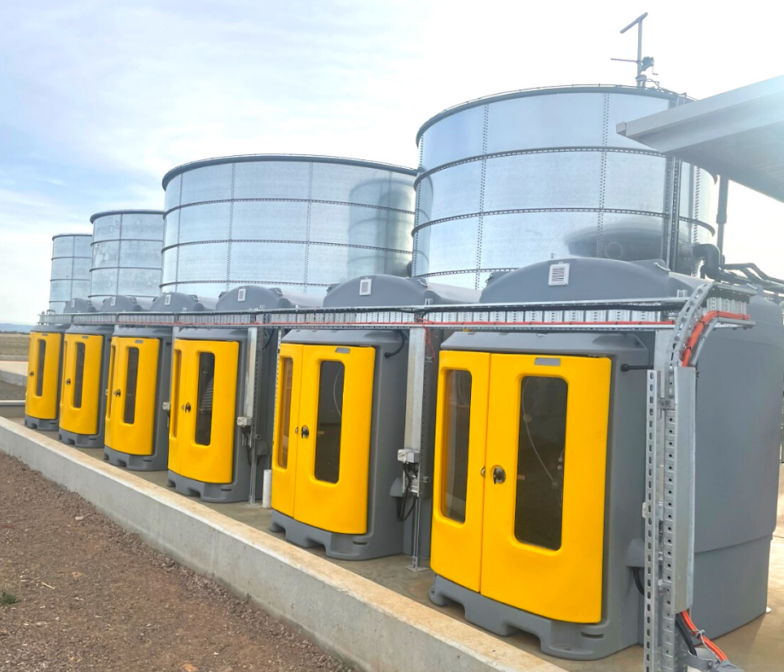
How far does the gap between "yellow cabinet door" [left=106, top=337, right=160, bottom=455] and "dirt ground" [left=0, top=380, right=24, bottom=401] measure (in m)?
11.7

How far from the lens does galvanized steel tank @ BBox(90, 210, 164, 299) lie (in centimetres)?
2648

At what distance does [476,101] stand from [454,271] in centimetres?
265

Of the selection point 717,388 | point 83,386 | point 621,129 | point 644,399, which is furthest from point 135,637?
point 83,386

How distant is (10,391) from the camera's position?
21391mm

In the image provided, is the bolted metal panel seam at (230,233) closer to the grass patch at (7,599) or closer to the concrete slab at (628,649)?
the concrete slab at (628,649)

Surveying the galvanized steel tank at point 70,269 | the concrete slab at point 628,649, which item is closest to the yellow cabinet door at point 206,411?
the concrete slab at point 628,649

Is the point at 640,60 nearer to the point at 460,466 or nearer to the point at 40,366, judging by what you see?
the point at 460,466

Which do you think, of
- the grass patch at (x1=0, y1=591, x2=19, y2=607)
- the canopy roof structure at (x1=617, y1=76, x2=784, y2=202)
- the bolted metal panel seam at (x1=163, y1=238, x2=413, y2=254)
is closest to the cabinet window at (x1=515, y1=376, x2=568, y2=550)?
the canopy roof structure at (x1=617, y1=76, x2=784, y2=202)

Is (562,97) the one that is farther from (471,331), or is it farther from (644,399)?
(644,399)

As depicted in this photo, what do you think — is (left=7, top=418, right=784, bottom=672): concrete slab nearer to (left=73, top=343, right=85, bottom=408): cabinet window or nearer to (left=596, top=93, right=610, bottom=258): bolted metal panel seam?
(left=596, top=93, right=610, bottom=258): bolted metal panel seam

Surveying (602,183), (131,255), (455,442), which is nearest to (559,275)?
(455,442)

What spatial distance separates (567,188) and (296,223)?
804 cm

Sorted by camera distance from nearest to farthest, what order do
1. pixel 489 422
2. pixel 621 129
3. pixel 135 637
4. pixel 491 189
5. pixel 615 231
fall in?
pixel 489 422, pixel 135 637, pixel 621 129, pixel 615 231, pixel 491 189

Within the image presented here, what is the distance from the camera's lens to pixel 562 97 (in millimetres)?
9773
